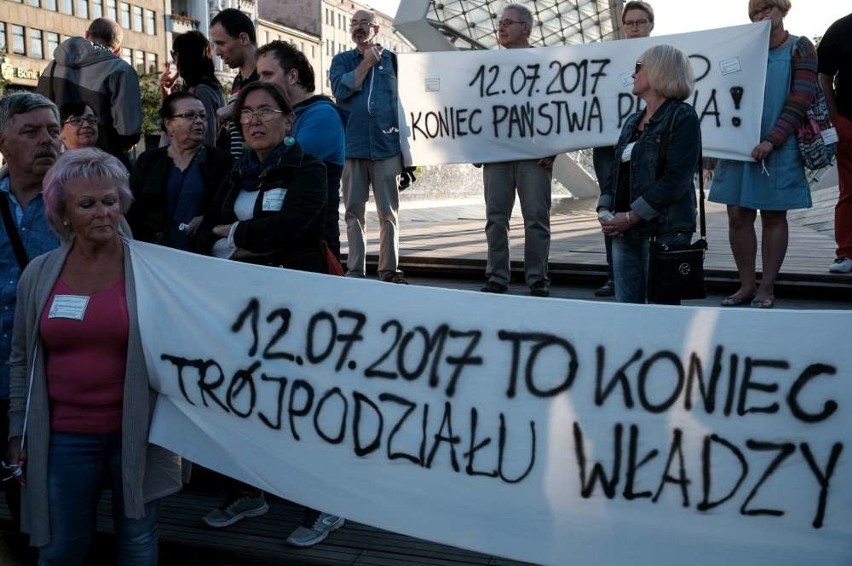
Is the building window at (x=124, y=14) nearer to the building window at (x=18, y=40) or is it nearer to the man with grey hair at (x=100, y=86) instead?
the building window at (x=18, y=40)

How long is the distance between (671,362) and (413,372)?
78 centimetres

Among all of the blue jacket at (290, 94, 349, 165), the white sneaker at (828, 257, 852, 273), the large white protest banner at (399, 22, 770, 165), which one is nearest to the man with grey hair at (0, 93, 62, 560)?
the blue jacket at (290, 94, 349, 165)

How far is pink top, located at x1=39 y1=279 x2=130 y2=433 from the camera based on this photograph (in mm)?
2938

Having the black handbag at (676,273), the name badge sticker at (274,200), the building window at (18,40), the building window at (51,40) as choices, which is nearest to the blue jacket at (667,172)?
the black handbag at (676,273)

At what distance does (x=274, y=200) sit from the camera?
3.37m

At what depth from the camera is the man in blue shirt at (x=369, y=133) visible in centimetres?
613

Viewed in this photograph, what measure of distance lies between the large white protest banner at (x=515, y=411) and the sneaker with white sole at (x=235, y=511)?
618mm

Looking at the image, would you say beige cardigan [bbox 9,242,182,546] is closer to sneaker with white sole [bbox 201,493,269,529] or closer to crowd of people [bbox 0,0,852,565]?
crowd of people [bbox 0,0,852,565]

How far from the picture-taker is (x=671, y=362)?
2.61m

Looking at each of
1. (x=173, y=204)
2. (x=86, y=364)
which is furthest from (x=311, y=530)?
(x=173, y=204)

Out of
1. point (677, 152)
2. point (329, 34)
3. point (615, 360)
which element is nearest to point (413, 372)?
point (615, 360)

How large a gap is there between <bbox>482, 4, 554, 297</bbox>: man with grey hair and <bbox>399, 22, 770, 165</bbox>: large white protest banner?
0.10 m

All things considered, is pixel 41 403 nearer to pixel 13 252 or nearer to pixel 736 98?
pixel 13 252

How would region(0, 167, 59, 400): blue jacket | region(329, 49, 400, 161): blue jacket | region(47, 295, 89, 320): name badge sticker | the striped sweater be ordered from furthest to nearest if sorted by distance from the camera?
region(329, 49, 400, 161): blue jacket, the striped sweater, region(0, 167, 59, 400): blue jacket, region(47, 295, 89, 320): name badge sticker
